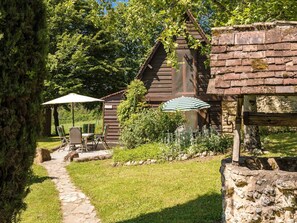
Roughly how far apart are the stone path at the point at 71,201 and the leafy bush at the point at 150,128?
3724 millimetres

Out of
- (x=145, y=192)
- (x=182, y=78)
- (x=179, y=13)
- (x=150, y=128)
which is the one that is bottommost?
(x=145, y=192)

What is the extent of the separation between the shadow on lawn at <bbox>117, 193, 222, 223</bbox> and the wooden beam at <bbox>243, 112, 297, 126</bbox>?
2329 millimetres

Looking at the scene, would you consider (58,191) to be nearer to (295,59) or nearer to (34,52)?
(34,52)

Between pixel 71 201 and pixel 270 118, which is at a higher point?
pixel 270 118

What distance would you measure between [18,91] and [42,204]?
4545 millimetres

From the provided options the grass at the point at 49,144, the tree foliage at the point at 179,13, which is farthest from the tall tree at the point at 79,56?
the tree foliage at the point at 179,13

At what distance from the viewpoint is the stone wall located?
18.1 feet

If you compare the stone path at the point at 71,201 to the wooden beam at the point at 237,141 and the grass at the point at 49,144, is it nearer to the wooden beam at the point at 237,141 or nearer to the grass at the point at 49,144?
the wooden beam at the point at 237,141

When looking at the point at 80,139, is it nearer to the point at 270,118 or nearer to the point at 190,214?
the point at 190,214

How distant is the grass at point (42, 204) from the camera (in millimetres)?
→ 7730

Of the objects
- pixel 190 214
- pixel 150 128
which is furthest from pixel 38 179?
pixel 190 214

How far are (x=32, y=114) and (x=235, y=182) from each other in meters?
3.71

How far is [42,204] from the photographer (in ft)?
28.8

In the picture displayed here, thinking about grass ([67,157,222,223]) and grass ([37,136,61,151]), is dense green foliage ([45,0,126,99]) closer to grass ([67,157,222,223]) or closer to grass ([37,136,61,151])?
grass ([37,136,61,151])
